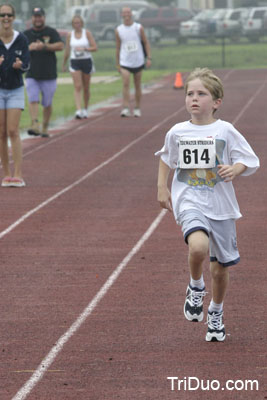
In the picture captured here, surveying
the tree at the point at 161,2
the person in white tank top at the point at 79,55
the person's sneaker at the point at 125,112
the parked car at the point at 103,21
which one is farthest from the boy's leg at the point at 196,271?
the tree at the point at 161,2

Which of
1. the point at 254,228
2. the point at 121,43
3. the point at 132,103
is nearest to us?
the point at 254,228

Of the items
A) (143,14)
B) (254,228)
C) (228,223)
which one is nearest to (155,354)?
(228,223)

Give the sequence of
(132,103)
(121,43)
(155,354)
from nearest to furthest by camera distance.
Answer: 1. (155,354)
2. (121,43)
3. (132,103)

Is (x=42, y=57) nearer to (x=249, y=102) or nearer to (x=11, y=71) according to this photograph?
(x=11, y=71)

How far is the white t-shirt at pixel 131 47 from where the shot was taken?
2134 cm

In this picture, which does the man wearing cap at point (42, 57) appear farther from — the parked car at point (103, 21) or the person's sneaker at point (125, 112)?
the parked car at point (103, 21)

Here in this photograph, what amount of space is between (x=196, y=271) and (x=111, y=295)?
155 centimetres

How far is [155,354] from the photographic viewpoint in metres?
6.29

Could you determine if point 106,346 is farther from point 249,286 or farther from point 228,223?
point 249,286

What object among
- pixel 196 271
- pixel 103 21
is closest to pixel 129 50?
pixel 196 271

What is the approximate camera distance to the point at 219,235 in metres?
6.39

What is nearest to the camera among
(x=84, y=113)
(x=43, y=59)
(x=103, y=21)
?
(x=43, y=59)

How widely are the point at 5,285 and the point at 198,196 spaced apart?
2.35 metres

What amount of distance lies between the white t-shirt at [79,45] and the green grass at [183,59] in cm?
840
